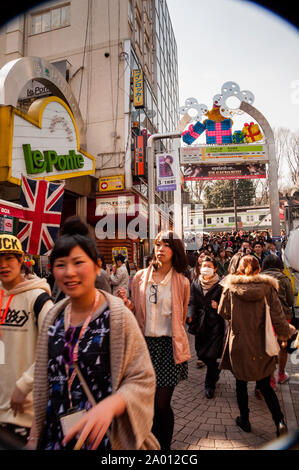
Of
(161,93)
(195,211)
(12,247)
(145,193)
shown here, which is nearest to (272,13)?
(12,247)

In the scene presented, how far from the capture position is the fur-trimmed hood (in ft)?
10.0

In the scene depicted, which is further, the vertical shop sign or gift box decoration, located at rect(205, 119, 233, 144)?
gift box decoration, located at rect(205, 119, 233, 144)

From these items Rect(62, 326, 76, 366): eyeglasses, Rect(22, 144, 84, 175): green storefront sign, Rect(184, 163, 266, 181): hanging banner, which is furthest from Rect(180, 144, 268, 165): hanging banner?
Rect(62, 326, 76, 366): eyeglasses

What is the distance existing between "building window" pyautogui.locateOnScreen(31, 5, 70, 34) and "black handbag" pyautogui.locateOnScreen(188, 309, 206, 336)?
17.4 metres

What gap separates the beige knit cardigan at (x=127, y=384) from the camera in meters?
1.31

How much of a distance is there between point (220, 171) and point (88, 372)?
1575cm

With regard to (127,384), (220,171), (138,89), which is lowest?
(127,384)

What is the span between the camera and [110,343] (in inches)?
53.7

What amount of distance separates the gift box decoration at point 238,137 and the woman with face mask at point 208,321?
12.5 m

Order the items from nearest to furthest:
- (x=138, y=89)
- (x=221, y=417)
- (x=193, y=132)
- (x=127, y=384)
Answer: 1. (x=127, y=384)
2. (x=221, y=417)
3. (x=138, y=89)
4. (x=193, y=132)

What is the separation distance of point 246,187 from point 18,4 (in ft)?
138

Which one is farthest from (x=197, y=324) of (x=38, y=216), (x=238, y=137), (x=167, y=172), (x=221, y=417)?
(x=238, y=137)

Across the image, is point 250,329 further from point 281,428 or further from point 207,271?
point 207,271

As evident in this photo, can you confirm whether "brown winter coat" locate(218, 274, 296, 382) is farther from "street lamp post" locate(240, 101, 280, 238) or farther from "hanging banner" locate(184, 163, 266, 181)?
"hanging banner" locate(184, 163, 266, 181)
